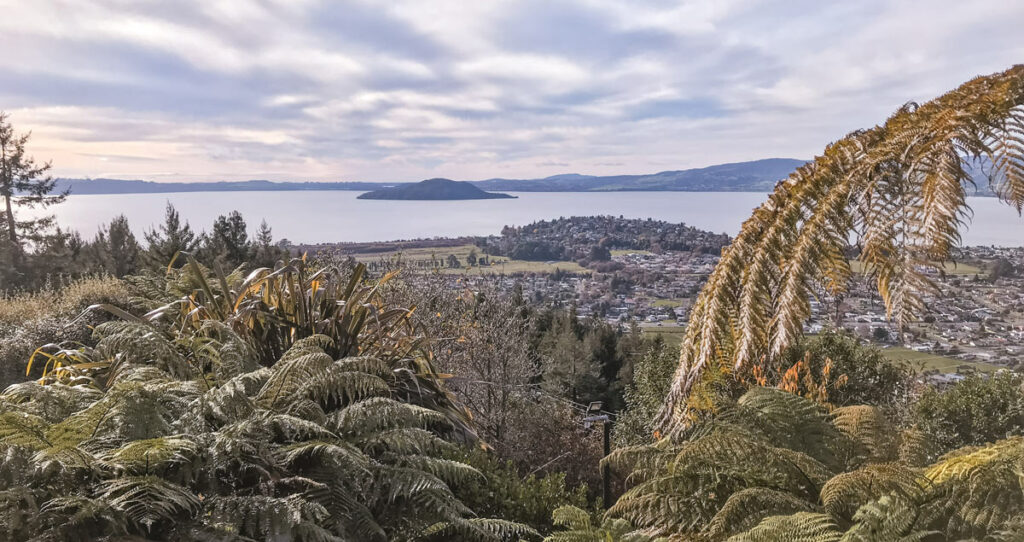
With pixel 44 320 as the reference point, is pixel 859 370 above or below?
below

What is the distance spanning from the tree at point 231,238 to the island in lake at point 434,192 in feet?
188

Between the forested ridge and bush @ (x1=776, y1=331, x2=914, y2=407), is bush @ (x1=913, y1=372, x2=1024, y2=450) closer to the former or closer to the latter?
bush @ (x1=776, y1=331, x2=914, y2=407)

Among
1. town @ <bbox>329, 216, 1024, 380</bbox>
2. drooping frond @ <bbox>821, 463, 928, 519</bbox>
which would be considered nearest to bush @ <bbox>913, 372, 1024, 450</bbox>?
town @ <bbox>329, 216, 1024, 380</bbox>

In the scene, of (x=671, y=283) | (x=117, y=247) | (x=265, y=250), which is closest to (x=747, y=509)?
(x=671, y=283)

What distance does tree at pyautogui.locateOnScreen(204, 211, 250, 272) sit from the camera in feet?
45.3

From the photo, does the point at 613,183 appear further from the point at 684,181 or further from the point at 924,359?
the point at 924,359

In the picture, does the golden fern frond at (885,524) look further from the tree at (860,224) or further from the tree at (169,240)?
the tree at (169,240)

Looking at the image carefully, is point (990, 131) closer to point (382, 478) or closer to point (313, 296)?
point (382, 478)

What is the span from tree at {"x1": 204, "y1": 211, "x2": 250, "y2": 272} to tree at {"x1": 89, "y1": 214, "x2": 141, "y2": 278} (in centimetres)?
197

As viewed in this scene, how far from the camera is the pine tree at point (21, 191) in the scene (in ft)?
58.9

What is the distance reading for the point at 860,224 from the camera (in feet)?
6.54

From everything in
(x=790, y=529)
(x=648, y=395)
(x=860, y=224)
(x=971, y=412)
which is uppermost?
(x=860, y=224)

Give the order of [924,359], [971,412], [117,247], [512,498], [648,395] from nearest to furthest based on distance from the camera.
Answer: [512,498] < [971,412] < [648,395] < [924,359] < [117,247]

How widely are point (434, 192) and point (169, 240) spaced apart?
60.0 meters
